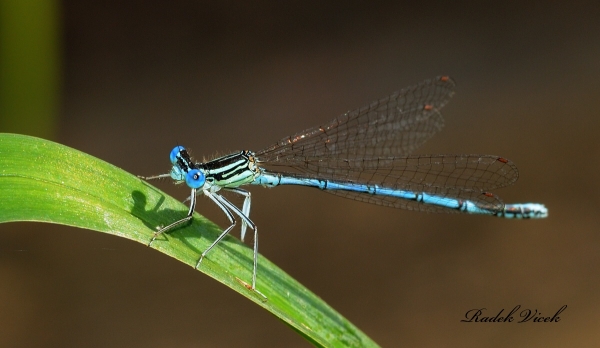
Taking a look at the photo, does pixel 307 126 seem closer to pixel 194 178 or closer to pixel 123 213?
pixel 194 178

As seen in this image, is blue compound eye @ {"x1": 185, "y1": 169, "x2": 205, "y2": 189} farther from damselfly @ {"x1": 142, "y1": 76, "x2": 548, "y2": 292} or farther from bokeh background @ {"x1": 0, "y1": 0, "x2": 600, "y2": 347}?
damselfly @ {"x1": 142, "y1": 76, "x2": 548, "y2": 292}

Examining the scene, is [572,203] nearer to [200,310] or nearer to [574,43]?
[574,43]

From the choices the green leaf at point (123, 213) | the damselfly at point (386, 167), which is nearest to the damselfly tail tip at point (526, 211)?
the damselfly at point (386, 167)

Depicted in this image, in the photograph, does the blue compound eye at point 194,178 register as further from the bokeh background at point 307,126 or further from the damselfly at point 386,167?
the damselfly at point 386,167

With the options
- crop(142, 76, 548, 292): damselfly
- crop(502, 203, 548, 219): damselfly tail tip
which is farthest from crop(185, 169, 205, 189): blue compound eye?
crop(502, 203, 548, 219): damselfly tail tip

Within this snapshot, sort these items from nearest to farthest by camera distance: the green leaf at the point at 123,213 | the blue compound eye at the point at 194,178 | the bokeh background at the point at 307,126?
the green leaf at the point at 123,213, the blue compound eye at the point at 194,178, the bokeh background at the point at 307,126

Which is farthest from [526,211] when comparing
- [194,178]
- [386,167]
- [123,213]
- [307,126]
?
[307,126]
